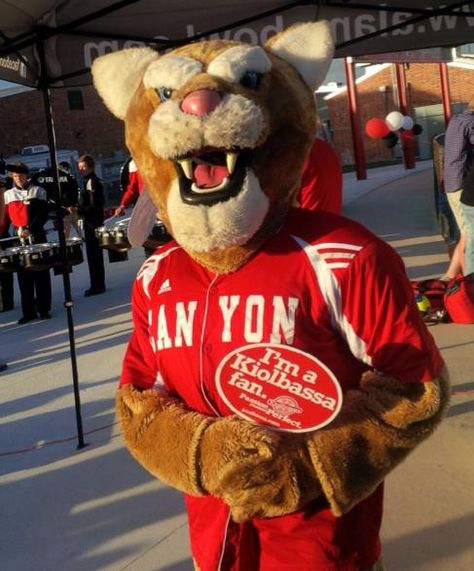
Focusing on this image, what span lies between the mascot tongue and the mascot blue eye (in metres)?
0.17

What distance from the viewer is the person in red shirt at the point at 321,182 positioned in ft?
11.7

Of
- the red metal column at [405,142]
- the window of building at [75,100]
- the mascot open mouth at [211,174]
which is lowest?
the mascot open mouth at [211,174]

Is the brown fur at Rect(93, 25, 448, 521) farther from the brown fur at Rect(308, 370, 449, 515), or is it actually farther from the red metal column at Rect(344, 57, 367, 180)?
the red metal column at Rect(344, 57, 367, 180)

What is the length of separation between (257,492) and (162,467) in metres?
0.25

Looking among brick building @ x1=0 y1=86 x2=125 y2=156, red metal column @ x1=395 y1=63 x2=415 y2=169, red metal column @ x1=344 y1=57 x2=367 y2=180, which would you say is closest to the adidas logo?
red metal column @ x1=344 y1=57 x2=367 y2=180

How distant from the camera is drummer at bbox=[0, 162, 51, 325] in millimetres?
7531

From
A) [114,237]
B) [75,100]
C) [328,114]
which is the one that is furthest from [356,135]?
[114,237]

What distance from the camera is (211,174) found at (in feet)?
5.20

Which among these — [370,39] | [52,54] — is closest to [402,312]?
[52,54]

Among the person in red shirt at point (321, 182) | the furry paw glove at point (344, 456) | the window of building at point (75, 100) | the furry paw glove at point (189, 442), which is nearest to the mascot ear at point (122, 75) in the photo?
the furry paw glove at point (189, 442)

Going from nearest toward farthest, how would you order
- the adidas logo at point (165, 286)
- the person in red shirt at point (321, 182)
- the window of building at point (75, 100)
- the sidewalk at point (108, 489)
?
the adidas logo at point (165, 286), the sidewalk at point (108, 489), the person in red shirt at point (321, 182), the window of building at point (75, 100)

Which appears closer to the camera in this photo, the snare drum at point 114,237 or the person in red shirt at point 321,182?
the person in red shirt at point 321,182

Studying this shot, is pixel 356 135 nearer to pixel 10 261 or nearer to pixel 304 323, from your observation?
pixel 10 261

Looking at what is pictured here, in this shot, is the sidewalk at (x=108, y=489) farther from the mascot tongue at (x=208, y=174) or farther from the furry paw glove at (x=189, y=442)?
the mascot tongue at (x=208, y=174)
